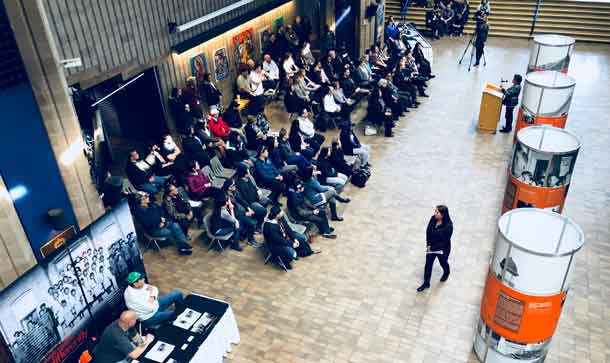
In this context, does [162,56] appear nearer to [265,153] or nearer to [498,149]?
[265,153]

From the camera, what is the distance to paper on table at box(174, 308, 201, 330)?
674 cm

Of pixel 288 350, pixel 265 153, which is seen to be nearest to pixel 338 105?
pixel 265 153

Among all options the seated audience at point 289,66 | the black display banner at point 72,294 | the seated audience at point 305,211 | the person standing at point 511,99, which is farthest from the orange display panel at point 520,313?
the seated audience at point 289,66

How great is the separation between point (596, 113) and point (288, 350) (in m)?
12.1

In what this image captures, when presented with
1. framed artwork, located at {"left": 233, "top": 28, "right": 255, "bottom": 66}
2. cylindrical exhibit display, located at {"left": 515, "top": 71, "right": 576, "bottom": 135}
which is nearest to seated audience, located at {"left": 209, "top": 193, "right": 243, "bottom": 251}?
cylindrical exhibit display, located at {"left": 515, "top": 71, "right": 576, "bottom": 135}

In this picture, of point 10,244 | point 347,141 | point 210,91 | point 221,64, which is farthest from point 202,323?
point 221,64

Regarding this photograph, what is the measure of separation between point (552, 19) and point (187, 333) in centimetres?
2063

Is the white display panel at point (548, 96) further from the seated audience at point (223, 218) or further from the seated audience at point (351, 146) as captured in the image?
the seated audience at point (223, 218)

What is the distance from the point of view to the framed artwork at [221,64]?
13.9 meters

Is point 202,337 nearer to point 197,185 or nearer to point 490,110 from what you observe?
point 197,185

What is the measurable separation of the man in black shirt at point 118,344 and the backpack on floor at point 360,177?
20.0 ft

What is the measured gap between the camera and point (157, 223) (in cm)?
897

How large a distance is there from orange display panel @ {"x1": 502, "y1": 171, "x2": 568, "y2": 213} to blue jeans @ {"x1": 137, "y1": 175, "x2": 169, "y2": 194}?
6792 millimetres

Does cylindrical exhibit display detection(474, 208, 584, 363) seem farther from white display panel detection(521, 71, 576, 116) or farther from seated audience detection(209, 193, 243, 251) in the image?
seated audience detection(209, 193, 243, 251)
